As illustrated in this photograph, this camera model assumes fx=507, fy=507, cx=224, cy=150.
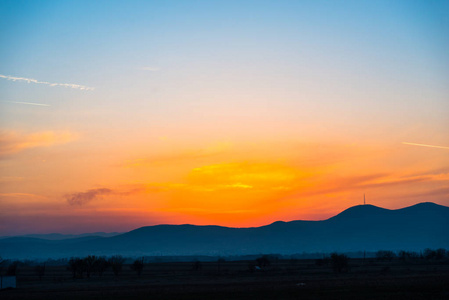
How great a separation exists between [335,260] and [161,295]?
50.5 meters

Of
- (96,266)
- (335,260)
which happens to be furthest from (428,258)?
(96,266)

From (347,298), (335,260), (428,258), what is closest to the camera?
(347,298)

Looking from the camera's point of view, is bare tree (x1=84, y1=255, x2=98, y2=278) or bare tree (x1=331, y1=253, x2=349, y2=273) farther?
bare tree (x1=84, y1=255, x2=98, y2=278)

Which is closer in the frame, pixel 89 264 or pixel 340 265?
pixel 340 265

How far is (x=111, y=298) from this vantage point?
45250 mm

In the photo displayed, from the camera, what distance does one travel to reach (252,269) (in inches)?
3688

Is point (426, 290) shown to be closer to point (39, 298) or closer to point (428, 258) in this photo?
point (39, 298)

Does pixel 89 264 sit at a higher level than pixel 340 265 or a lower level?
higher

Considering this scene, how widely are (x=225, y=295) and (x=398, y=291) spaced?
1490 cm

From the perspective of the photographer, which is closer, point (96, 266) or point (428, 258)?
point (96, 266)

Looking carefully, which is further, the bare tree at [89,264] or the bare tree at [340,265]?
the bare tree at [89,264]

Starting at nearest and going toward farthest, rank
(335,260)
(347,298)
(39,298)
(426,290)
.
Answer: (347,298) < (426,290) < (39,298) < (335,260)

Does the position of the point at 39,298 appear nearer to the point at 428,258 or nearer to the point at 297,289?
the point at 297,289

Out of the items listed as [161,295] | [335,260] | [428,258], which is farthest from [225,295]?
[428,258]
